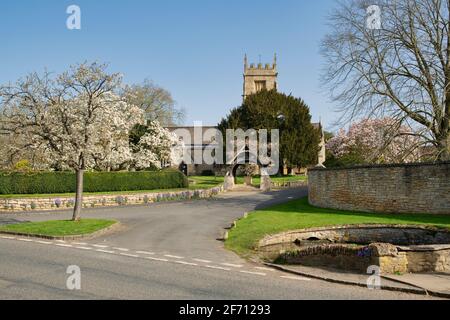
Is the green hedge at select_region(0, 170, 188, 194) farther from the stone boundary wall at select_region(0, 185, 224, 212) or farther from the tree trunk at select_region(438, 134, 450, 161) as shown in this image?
the tree trunk at select_region(438, 134, 450, 161)

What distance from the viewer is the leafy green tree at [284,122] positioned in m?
57.0

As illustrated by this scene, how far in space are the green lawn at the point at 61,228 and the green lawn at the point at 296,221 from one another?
6347 millimetres

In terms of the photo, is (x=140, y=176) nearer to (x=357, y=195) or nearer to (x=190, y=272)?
(x=357, y=195)

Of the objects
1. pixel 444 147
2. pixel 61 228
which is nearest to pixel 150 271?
pixel 61 228

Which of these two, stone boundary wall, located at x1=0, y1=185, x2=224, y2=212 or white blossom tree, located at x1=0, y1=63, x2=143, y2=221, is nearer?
white blossom tree, located at x1=0, y1=63, x2=143, y2=221

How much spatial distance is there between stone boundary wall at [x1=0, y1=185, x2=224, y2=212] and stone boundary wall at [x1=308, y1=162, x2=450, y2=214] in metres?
13.8

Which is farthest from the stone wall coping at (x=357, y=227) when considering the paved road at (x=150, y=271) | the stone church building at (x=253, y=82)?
the stone church building at (x=253, y=82)

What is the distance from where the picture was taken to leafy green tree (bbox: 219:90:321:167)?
57.0 metres

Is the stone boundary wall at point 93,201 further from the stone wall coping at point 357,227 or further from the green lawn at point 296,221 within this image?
the stone wall coping at point 357,227

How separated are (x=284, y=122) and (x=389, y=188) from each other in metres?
36.8

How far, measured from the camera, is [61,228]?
60.0 feet

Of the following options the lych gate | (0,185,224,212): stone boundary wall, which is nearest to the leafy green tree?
the lych gate

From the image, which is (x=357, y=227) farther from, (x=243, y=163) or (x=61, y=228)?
(x=243, y=163)
